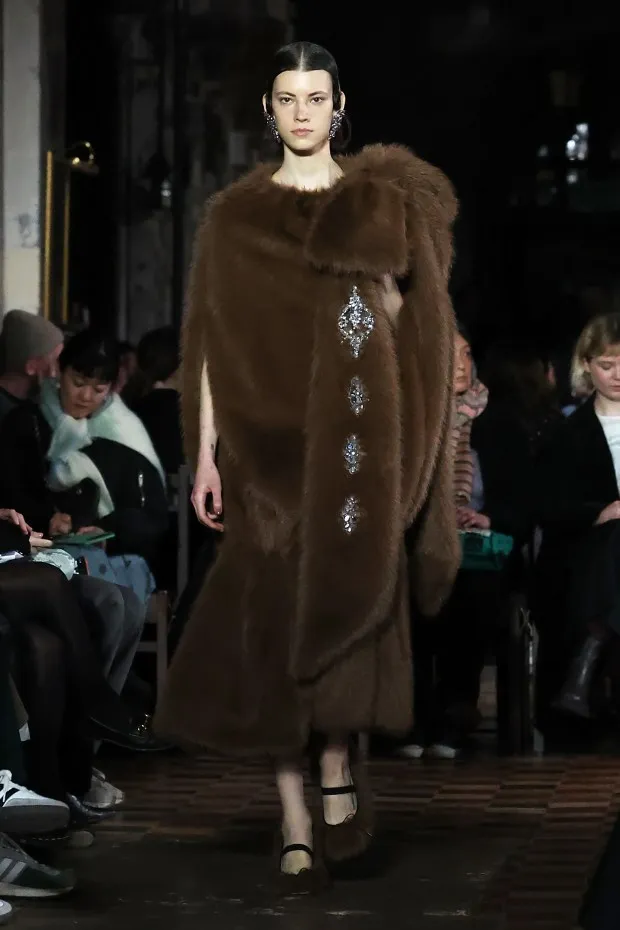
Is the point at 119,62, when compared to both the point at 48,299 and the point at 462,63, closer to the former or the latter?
the point at 48,299

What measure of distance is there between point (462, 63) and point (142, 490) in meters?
9.63

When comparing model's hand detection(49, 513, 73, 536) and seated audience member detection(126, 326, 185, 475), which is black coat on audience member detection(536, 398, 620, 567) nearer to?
seated audience member detection(126, 326, 185, 475)

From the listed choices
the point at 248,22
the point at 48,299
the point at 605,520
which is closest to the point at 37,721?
the point at 605,520

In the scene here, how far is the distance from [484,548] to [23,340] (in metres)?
1.52

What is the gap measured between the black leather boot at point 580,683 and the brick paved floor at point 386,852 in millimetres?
201

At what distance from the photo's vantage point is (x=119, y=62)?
35.7 feet

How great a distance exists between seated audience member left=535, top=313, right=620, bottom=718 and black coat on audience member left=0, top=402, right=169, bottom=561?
120 cm

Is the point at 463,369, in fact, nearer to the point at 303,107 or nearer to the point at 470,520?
the point at 470,520

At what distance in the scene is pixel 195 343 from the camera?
4.39 m

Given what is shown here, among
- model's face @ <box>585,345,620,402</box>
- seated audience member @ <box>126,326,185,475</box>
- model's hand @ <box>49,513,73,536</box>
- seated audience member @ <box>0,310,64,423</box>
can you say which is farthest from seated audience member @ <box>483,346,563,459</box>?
model's hand @ <box>49,513,73,536</box>

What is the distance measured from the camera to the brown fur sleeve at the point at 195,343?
172 inches

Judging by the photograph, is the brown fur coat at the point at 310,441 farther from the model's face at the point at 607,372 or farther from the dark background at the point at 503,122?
the dark background at the point at 503,122

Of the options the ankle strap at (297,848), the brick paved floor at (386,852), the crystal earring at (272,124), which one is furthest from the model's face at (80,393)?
the ankle strap at (297,848)

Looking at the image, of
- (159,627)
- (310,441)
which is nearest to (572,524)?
(159,627)
